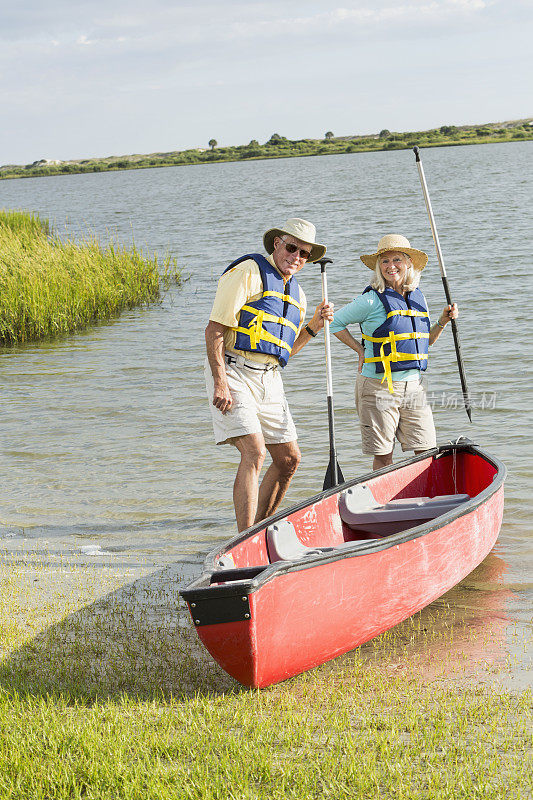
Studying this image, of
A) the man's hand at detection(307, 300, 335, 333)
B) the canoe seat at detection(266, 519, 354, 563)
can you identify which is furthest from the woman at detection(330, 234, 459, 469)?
the canoe seat at detection(266, 519, 354, 563)

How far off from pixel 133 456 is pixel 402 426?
141 inches

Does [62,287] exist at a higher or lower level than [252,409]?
higher

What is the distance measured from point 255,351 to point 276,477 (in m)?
0.86

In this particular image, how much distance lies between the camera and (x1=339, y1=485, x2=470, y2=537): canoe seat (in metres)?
5.65

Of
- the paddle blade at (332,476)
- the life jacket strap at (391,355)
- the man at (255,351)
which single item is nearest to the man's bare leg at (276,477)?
the man at (255,351)

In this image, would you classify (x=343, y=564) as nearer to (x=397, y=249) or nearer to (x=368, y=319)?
(x=368, y=319)

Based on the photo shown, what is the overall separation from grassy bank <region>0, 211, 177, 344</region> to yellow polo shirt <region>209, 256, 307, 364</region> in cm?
1025

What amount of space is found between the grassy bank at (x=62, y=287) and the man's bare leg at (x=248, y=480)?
10.5m

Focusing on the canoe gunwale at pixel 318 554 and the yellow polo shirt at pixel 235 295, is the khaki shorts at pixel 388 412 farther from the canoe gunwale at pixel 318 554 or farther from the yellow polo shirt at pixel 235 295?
the yellow polo shirt at pixel 235 295

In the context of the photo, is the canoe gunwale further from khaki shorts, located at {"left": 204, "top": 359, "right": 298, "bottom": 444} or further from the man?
khaki shorts, located at {"left": 204, "top": 359, "right": 298, "bottom": 444}

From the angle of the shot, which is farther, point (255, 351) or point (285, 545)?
point (255, 351)

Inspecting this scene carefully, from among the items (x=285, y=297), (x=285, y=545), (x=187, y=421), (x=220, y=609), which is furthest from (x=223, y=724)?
(x=187, y=421)

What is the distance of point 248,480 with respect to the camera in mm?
5074

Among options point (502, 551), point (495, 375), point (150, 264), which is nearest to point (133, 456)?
point (502, 551)
